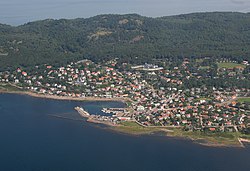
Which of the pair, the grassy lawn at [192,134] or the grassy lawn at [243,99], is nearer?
the grassy lawn at [192,134]

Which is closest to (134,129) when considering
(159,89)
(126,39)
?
(159,89)

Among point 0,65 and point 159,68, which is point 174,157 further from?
point 0,65

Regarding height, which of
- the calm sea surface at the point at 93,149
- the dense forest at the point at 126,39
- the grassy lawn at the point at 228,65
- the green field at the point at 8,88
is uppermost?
the dense forest at the point at 126,39

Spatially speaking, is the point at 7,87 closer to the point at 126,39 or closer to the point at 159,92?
the point at 159,92

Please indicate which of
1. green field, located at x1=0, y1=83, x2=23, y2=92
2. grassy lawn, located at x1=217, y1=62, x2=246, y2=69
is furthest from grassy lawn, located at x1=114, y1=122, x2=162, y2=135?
grassy lawn, located at x1=217, y1=62, x2=246, y2=69

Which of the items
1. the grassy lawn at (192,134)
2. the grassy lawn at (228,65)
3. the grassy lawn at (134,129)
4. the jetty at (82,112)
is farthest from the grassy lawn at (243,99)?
the jetty at (82,112)

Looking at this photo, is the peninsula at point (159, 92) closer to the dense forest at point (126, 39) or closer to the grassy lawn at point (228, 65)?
the grassy lawn at point (228, 65)
